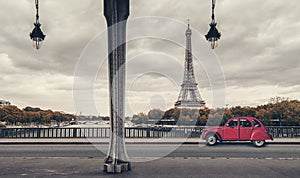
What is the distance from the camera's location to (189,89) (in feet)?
287

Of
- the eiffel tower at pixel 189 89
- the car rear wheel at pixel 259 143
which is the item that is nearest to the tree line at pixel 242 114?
the eiffel tower at pixel 189 89

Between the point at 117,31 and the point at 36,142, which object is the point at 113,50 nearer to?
the point at 117,31

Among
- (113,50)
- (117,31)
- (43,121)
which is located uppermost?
(117,31)

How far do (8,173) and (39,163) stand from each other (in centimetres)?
184

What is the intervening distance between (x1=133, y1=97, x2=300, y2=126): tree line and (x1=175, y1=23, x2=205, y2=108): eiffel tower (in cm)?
349

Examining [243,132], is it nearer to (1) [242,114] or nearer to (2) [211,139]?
(2) [211,139]

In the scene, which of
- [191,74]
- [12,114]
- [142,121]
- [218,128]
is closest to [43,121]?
[12,114]

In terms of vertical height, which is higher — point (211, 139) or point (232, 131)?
point (232, 131)

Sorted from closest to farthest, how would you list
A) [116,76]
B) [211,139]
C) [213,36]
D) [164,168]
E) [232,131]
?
1. [116,76]
2. [164,168]
3. [213,36]
4. [232,131]
5. [211,139]

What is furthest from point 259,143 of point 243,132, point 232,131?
point 232,131

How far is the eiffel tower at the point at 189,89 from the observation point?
8506cm

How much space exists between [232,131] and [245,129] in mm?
797

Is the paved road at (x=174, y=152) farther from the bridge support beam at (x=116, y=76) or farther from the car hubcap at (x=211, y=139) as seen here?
the bridge support beam at (x=116, y=76)

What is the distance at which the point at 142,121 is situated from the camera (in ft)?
323
